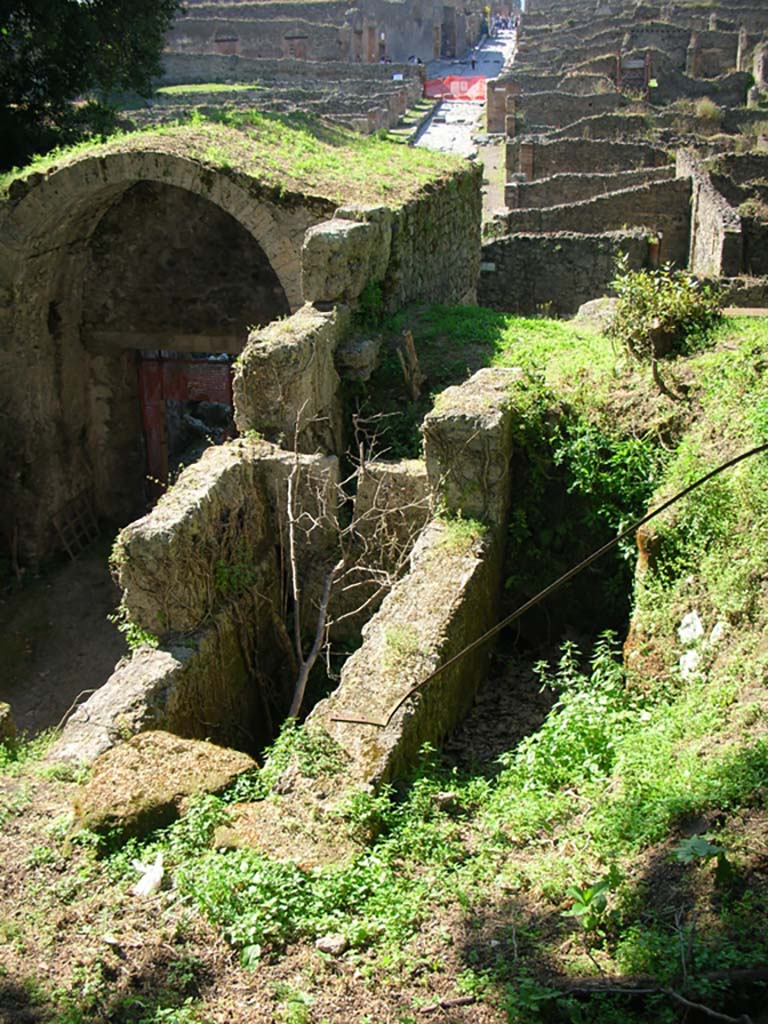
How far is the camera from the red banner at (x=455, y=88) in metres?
41.6

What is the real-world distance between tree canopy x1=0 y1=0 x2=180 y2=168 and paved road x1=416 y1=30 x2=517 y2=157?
29.3 feet

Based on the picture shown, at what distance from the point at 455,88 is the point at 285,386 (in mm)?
37555

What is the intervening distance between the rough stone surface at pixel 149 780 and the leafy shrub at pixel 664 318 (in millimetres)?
4669

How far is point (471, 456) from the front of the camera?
757cm

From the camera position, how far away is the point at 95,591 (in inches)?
494

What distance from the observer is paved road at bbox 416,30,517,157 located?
108 ft

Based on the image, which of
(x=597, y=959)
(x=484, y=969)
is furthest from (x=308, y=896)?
(x=597, y=959)

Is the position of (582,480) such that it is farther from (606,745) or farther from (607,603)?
(606,745)

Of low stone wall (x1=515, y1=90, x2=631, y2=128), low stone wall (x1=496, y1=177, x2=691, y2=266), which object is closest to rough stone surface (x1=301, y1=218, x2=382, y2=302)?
low stone wall (x1=496, y1=177, x2=691, y2=266)

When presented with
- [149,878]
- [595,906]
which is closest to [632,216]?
[149,878]

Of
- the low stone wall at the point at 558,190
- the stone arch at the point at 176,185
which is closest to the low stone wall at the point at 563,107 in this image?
the low stone wall at the point at 558,190

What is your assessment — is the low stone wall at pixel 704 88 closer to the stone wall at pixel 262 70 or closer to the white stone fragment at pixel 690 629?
the stone wall at pixel 262 70

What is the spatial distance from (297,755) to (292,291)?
757cm

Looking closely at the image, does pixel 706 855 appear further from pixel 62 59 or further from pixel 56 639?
pixel 62 59
